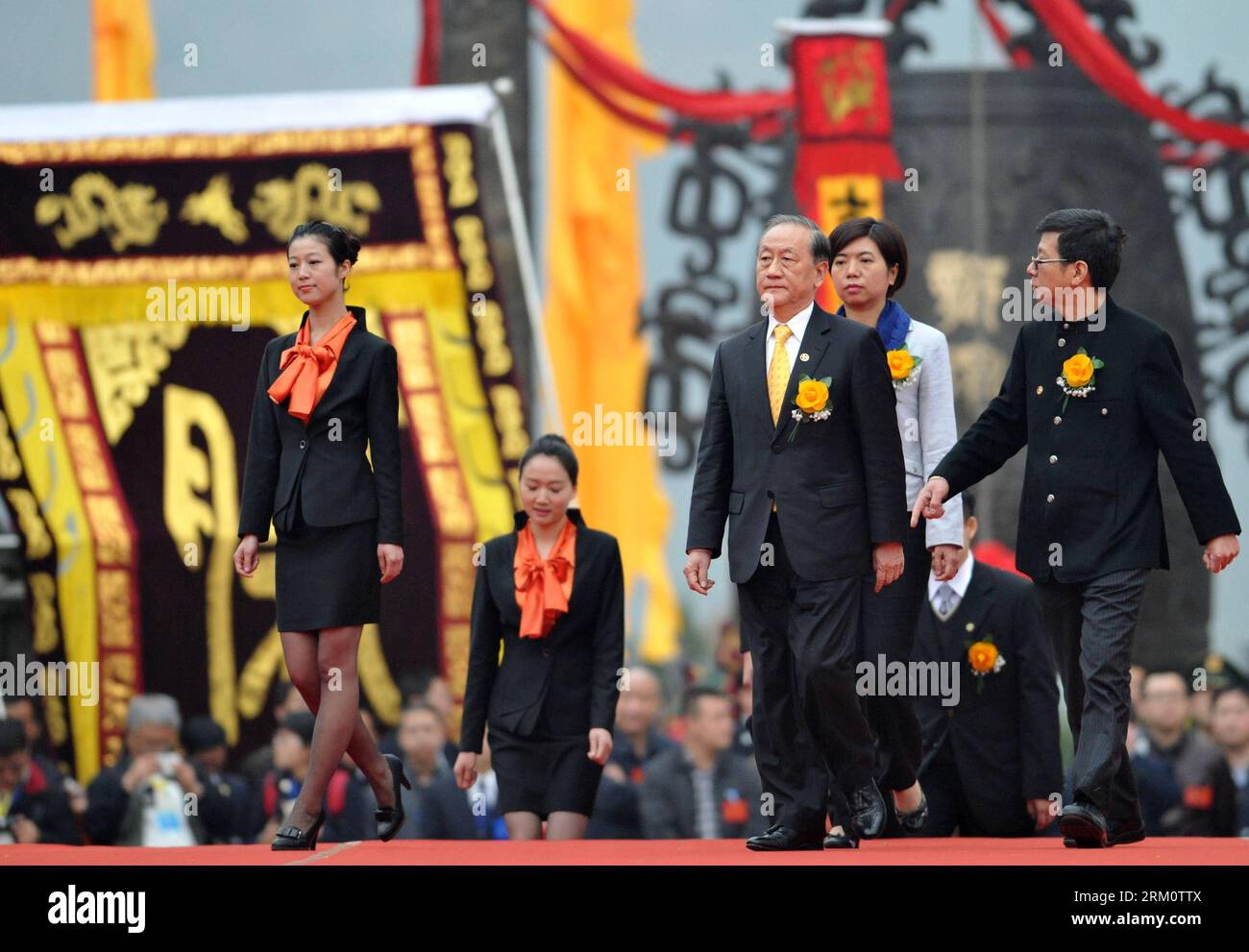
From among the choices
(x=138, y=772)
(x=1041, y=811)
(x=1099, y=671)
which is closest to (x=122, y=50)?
(x=138, y=772)

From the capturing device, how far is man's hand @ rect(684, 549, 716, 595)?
17.6 ft

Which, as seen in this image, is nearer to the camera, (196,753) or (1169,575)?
(196,753)

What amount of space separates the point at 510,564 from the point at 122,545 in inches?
166

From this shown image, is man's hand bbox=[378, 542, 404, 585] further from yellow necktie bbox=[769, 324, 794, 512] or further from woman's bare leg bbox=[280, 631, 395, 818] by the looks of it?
yellow necktie bbox=[769, 324, 794, 512]

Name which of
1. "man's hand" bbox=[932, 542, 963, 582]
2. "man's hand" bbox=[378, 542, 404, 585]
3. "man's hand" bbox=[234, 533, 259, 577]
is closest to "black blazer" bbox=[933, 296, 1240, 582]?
"man's hand" bbox=[932, 542, 963, 582]

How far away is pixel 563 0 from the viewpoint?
427 inches

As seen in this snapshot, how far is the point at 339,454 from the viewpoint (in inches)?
222

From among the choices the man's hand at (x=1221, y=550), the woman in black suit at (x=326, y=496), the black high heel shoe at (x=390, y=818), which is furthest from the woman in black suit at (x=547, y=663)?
the man's hand at (x=1221, y=550)

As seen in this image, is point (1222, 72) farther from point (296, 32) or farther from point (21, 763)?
point (21, 763)

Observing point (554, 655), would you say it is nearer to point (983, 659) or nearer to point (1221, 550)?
point (983, 659)

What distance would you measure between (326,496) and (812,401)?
139 cm

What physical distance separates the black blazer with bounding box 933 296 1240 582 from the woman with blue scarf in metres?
0.26

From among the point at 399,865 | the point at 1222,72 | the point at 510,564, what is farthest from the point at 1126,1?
the point at 399,865

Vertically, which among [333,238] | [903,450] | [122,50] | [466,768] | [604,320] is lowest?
[466,768]
